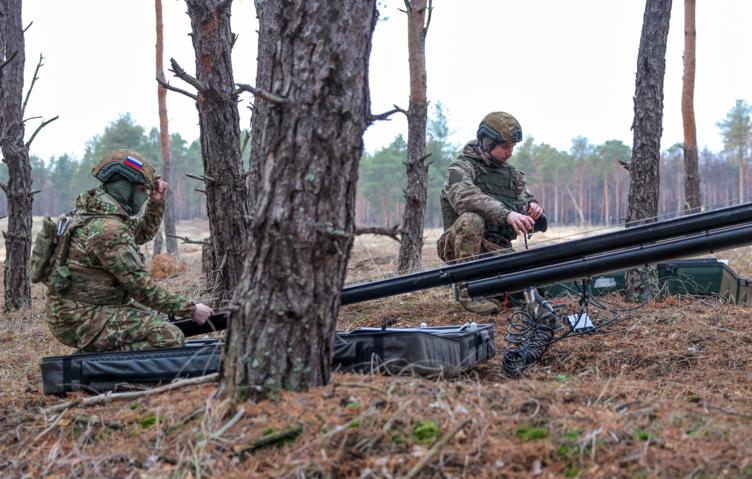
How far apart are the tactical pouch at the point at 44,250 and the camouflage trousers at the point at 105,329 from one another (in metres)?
0.22

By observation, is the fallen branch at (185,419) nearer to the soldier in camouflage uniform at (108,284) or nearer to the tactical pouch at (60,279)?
the soldier in camouflage uniform at (108,284)

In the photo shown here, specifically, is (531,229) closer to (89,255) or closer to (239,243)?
(239,243)

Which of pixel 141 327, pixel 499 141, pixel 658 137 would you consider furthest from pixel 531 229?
pixel 141 327

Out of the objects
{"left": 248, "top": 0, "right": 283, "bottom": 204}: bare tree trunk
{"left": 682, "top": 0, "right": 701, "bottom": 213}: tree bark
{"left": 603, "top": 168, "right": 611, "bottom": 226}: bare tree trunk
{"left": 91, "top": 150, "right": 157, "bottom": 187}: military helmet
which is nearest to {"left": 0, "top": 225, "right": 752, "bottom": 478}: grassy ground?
{"left": 91, "top": 150, "right": 157, "bottom": 187}: military helmet

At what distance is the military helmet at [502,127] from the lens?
6773mm

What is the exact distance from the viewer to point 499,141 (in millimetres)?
6902

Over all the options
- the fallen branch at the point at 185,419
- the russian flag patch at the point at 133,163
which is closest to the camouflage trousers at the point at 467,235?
the russian flag patch at the point at 133,163

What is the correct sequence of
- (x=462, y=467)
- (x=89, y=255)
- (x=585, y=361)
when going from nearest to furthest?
(x=462, y=467)
(x=89, y=255)
(x=585, y=361)

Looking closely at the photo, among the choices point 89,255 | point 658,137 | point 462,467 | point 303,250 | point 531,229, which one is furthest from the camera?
point 658,137

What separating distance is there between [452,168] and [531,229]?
1.21m

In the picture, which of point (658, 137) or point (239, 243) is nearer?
point (239, 243)

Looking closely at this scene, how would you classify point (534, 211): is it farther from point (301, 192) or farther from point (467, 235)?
point (301, 192)

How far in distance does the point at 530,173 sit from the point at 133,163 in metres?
69.5

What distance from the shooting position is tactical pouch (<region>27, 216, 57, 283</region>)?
4.71m
